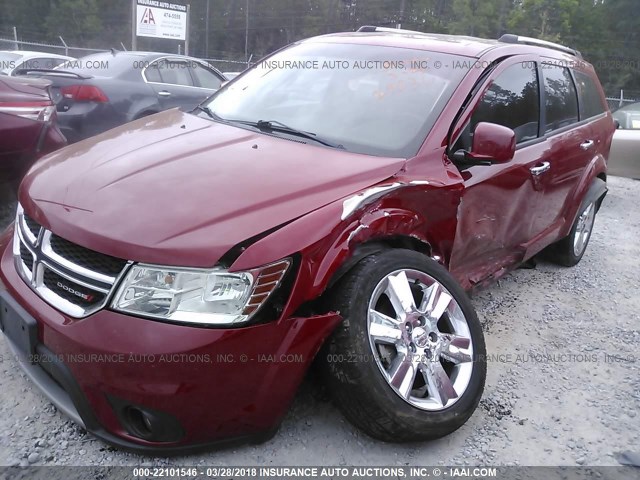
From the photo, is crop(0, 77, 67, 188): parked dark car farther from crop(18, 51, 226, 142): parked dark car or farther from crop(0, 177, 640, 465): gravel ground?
crop(18, 51, 226, 142): parked dark car

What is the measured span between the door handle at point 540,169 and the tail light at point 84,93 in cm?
474

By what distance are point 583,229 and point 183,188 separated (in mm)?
3954

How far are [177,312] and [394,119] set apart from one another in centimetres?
160

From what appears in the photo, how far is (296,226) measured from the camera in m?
2.16

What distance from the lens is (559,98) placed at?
13.9 ft

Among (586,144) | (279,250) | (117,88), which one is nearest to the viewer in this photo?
(279,250)

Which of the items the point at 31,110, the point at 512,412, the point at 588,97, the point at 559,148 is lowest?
the point at 512,412

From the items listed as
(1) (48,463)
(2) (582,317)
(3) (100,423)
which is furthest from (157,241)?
(2) (582,317)

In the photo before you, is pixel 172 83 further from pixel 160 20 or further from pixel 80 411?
pixel 160 20

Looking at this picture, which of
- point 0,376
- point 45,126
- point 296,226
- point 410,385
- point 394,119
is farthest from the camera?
point 45,126

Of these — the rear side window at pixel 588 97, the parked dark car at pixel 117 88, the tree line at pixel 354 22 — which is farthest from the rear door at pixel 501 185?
the tree line at pixel 354 22

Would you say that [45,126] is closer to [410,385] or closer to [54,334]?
[54,334]

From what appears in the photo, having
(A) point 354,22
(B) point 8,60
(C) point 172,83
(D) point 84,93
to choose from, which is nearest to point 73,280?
(D) point 84,93

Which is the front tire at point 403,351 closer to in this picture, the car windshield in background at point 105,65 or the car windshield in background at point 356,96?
the car windshield in background at point 356,96
